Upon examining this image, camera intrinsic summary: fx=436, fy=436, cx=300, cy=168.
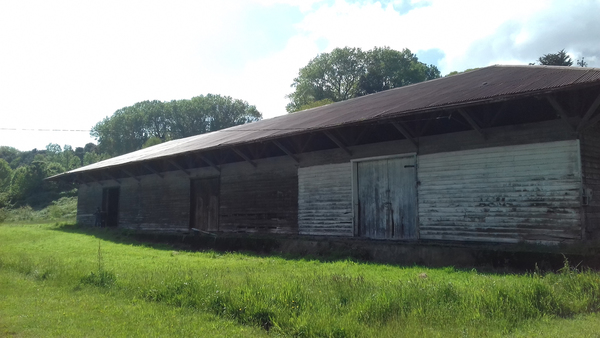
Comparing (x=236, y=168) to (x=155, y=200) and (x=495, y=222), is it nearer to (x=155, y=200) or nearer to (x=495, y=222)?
(x=155, y=200)

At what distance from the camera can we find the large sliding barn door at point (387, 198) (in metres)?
11.3

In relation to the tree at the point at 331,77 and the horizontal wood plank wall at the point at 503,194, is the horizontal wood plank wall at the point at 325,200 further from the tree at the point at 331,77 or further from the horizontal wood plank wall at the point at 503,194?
the tree at the point at 331,77

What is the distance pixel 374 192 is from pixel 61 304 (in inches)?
316

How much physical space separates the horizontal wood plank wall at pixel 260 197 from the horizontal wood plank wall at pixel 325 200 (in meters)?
0.38

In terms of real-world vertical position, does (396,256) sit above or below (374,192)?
below

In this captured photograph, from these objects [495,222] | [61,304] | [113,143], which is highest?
[113,143]

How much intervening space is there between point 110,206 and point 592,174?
75.6ft

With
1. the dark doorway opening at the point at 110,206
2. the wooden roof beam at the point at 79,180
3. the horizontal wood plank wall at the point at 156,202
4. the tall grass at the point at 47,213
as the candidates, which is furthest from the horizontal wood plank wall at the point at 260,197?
the tall grass at the point at 47,213

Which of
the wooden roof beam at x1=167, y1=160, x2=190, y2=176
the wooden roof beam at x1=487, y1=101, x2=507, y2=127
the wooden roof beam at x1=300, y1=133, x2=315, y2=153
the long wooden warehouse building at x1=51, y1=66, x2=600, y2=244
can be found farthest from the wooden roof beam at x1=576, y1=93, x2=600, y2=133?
the wooden roof beam at x1=167, y1=160, x2=190, y2=176

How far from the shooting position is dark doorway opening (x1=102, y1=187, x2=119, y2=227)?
80.5ft

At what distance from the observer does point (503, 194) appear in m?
9.48

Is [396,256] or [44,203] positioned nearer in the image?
[396,256]

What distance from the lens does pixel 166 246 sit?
52.6ft

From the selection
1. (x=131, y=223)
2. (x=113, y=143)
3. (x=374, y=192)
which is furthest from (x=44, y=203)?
(x=374, y=192)
